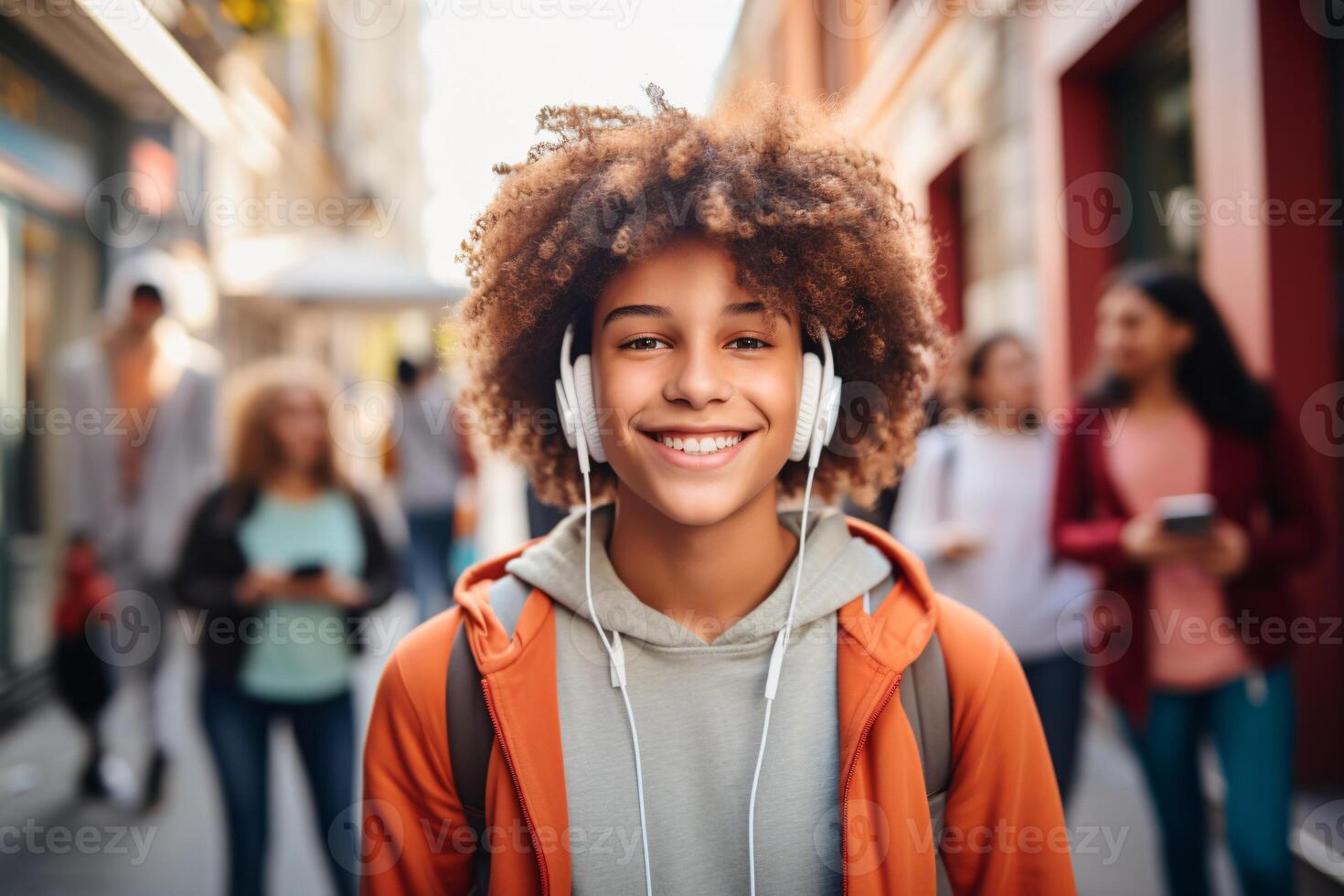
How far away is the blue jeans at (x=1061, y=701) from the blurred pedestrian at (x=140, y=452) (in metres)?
3.44

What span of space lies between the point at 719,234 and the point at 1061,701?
258cm

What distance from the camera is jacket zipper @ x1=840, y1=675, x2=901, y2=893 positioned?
54.1 inches

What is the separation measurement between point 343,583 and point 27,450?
4.35 meters

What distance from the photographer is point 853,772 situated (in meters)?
1.42

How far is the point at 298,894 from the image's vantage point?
352 cm

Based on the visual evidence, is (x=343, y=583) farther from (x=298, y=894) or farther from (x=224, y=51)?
(x=224, y=51)

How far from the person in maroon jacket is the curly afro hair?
149 centimetres

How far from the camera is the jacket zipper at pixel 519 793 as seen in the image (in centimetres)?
139

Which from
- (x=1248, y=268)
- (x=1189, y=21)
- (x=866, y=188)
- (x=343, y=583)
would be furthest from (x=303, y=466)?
(x=1189, y=21)

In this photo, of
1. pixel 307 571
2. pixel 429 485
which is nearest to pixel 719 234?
pixel 307 571

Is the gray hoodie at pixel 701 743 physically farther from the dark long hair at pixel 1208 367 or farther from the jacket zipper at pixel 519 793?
the dark long hair at pixel 1208 367
